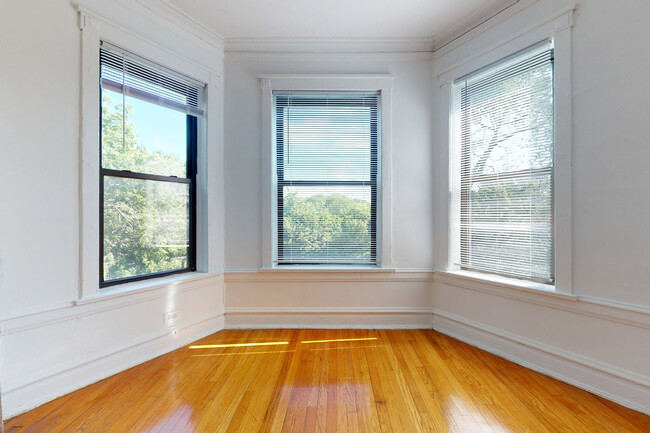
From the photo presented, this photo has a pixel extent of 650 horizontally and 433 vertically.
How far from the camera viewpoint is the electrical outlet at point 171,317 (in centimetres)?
268

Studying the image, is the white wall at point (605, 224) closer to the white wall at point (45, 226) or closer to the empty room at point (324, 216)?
the empty room at point (324, 216)

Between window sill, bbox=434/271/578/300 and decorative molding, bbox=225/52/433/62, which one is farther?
decorative molding, bbox=225/52/433/62

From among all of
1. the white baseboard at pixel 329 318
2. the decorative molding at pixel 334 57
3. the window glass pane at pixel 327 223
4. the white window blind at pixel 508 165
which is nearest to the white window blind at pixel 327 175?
the window glass pane at pixel 327 223

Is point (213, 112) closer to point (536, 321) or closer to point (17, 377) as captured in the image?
point (17, 377)

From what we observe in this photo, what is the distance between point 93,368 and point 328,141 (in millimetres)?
2652

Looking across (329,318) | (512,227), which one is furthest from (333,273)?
(512,227)

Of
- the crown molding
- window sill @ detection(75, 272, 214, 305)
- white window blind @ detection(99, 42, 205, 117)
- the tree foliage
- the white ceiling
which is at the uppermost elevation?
the white ceiling

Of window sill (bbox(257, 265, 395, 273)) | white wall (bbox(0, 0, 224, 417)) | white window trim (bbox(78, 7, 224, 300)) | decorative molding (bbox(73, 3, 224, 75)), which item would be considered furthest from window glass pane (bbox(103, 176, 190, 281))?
decorative molding (bbox(73, 3, 224, 75))

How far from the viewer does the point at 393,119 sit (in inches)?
125

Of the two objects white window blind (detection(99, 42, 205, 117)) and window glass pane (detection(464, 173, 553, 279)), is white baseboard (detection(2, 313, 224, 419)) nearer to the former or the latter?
white window blind (detection(99, 42, 205, 117))

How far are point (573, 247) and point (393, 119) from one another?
6.08ft

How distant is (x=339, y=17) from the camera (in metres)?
2.76

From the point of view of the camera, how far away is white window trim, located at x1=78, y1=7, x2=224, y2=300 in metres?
2.15

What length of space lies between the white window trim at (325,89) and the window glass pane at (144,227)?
752 mm
